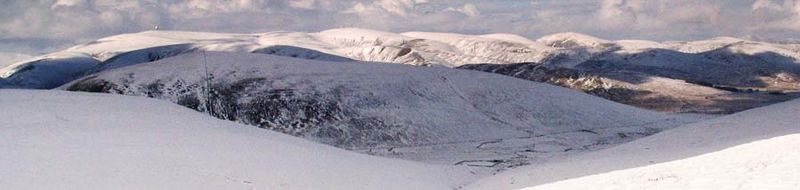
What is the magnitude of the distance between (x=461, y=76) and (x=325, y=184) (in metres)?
49.4

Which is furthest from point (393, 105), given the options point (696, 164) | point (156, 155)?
point (696, 164)

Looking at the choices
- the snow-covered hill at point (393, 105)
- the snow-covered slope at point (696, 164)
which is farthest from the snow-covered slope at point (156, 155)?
the snow-covered hill at point (393, 105)

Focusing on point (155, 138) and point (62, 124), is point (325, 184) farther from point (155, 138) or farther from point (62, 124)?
point (62, 124)

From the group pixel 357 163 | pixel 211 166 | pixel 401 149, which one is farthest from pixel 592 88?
pixel 211 166

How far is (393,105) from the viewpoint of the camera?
5634cm

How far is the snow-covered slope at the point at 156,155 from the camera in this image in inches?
626

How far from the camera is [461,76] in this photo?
69812mm

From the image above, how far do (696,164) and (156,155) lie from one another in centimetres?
1491

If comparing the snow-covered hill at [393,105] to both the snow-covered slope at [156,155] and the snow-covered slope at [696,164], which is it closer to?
the snow-covered slope at [696,164]

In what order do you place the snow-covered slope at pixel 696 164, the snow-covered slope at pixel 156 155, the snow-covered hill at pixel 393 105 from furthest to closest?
the snow-covered hill at pixel 393 105 → the snow-covered slope at pixel 156 155 → the snow-covered slope at pixel 696 164

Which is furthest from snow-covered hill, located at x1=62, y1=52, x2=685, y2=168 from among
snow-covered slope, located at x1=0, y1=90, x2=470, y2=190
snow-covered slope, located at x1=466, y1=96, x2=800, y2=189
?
snow-covered slope, located at x1=0, y1=90, x2=470, y2=190

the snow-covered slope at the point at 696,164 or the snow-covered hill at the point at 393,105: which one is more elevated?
the snow-covered slope at the point at 696,164

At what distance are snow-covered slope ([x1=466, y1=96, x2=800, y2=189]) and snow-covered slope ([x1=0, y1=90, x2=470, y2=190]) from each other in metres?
5.20

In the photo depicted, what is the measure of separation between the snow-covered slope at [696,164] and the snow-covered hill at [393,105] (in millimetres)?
11292
